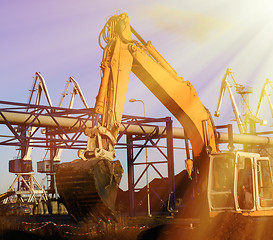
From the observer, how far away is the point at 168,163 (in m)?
30.3

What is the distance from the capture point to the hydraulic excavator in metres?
10.8

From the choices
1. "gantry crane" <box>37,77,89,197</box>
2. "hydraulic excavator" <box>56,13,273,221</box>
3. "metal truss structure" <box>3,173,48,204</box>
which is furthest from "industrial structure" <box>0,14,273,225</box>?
"metal truss structure" <box>3,173,48,204</box>

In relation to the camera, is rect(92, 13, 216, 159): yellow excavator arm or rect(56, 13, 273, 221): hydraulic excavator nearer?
rect(56, 13, 273, 221): hydraulic excavator

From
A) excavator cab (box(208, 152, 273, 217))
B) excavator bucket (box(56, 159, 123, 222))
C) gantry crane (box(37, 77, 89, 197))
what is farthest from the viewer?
gantry crane (box(37, 77, 89, 197))

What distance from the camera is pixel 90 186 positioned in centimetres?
1057

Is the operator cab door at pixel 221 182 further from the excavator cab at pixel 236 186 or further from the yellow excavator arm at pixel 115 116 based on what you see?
the yellow excavator arm at pixel 115 116

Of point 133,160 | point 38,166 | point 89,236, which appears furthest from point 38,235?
point 38,166

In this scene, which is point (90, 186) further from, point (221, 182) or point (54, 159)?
point (54, 159)

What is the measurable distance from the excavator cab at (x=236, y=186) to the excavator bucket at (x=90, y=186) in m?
3.08

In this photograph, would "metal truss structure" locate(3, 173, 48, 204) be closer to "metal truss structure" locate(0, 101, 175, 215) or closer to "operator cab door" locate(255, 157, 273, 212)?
"metal truss structure" locate(0, 101, 175, 215)

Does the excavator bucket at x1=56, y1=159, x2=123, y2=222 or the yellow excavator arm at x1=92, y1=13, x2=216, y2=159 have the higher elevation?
the yellow excavator arm at x1=92, y1=13, x2=216, y2=159

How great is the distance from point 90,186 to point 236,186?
411cm

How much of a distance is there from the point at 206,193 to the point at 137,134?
19.0 metres

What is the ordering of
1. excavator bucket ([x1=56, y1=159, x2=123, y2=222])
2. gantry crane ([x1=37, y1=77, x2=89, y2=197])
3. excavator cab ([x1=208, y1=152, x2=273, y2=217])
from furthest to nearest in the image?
gantry crane ([x1=37, y1=77, x2=89, y2=197]) < excavator cab ([x1=208, y1=152, x2=273, y2=217]) < excavator bucket ([x1=56, y1=159, x2=123, y2=222])
